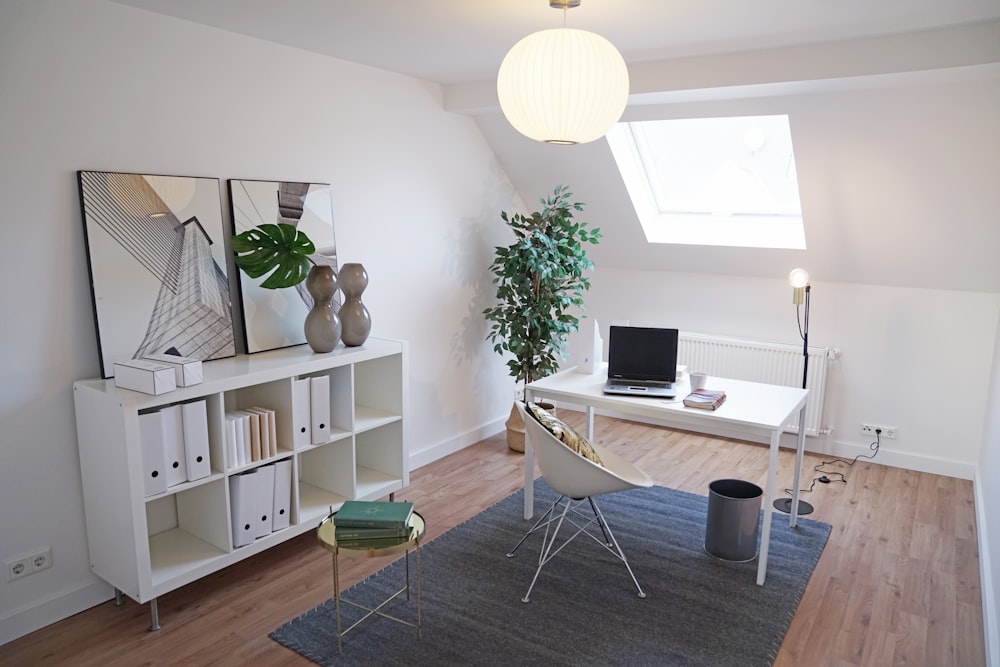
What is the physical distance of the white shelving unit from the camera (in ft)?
8.89

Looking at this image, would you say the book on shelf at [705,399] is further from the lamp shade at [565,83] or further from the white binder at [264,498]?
the white binder at [264,498]

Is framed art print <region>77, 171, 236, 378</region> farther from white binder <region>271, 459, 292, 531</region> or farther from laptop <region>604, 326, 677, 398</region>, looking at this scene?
laptop <region>604, 326, 677, 398</region>

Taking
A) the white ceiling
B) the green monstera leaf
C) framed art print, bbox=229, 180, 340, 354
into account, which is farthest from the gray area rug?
the white ceiling

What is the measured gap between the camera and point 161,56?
3.04m

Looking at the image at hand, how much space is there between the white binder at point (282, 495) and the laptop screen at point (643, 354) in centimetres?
169

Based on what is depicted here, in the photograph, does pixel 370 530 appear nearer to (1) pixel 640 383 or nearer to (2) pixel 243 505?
(2) pixel 243 505

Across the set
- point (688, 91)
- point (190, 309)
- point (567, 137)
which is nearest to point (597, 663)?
point (567, 137)

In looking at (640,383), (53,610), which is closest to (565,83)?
(640,383)

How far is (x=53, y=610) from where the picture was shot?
2.87 meters

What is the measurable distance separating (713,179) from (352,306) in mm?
2874

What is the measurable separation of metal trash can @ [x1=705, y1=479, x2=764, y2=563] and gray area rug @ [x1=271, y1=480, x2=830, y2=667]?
6 cm

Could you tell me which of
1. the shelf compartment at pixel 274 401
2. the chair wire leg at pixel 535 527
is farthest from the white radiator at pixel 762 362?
the shelf compartment at pixel 274 401

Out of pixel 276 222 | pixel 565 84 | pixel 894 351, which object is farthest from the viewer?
pixel 894 351

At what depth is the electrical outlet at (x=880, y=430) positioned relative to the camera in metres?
4.76
